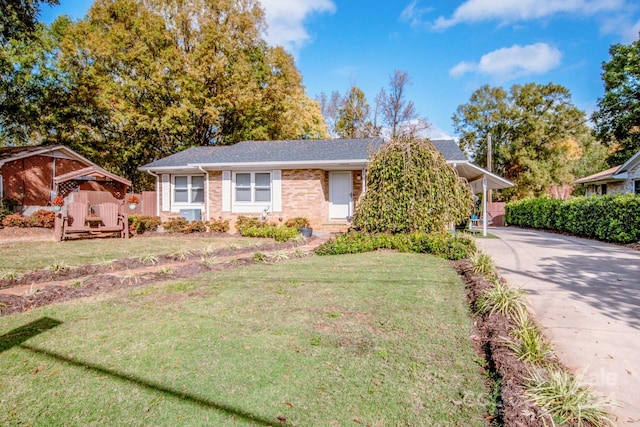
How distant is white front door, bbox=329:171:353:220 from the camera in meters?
14.9

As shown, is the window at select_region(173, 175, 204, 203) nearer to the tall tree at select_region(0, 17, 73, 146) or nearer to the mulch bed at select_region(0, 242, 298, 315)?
the mulch bed at select_region(0, 242, 298, 315)

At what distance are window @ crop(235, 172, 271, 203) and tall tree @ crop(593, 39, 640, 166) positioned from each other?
22.6 meters

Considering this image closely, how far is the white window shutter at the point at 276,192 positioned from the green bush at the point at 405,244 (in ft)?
17.9

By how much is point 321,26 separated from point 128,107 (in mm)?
12005

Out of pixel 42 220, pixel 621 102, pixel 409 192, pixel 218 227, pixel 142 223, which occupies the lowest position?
pixel 218 227

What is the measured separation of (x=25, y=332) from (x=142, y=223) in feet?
36.2

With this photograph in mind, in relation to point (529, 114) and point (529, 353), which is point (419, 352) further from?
point (529, 114)

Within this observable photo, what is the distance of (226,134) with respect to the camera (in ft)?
81.3

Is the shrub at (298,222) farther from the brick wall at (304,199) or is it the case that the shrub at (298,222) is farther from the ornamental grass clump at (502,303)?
the ornamental grass clump at (502,303)

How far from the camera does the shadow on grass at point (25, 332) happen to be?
130 inches

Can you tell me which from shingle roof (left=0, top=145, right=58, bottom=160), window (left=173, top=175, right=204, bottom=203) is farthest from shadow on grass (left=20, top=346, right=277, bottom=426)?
shingle roof (left=0, top=145, right=58, bottom=160)

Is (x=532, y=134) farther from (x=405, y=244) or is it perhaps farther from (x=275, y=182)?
(x=405, y=244)

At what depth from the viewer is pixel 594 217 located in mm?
12766

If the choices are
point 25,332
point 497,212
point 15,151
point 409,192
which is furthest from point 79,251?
point 497,212
